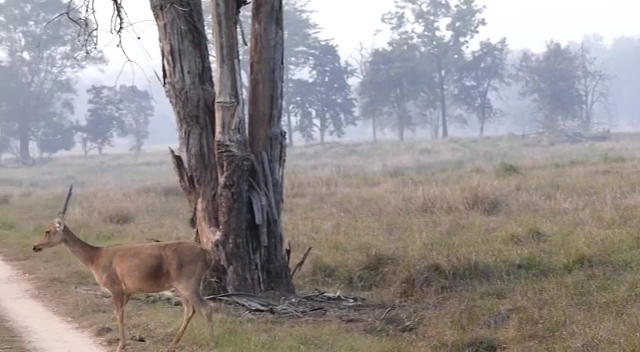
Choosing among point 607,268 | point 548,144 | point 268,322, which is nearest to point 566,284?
point 607,268

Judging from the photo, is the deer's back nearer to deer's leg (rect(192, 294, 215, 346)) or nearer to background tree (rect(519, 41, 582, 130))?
deer's leg (rect(192, 294, 215, 346))

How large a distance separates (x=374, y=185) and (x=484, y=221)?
9481 millimetres

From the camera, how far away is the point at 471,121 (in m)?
89.9

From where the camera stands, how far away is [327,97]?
5784cm

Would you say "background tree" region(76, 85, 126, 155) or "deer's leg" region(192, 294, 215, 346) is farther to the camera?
"background tree" region(76, 85, 126, 155)

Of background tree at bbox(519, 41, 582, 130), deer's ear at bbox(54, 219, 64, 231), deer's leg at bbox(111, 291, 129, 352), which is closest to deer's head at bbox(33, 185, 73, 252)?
deer's ear at bbox(54, 219, 64, 231)

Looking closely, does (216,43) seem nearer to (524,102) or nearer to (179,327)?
(179,327)

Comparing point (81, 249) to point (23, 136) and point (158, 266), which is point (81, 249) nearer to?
point (158, 266)

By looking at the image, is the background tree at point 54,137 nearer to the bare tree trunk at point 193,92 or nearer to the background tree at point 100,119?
the background tree at point 100,119

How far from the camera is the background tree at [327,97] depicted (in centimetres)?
5759

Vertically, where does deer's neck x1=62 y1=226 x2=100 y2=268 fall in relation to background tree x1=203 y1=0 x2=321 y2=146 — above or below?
below

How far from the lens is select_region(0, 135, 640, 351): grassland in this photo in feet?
28.1

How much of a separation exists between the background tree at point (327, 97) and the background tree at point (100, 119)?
36.4 feet

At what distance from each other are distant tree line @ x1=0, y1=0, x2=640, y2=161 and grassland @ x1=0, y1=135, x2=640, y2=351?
30046 mm
